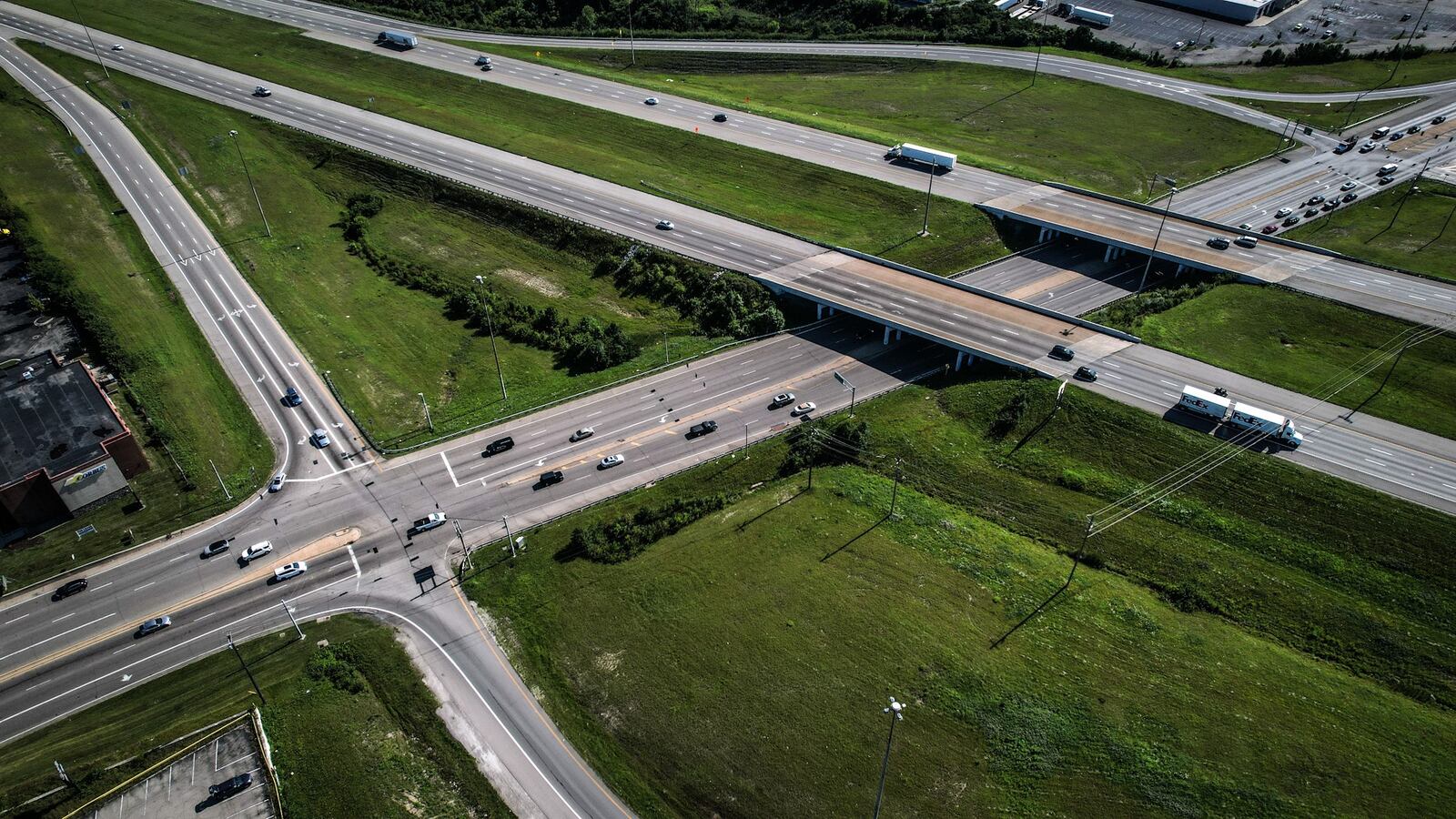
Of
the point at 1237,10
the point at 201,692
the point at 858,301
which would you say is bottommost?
the point at 201,692

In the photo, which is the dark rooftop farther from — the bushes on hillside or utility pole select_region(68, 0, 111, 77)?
utility pole select_region(68, 0, 111, 77)

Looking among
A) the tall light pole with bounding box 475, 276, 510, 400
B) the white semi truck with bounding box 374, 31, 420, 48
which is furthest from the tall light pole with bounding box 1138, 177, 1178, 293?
the white semi truck with bounding box 374, 31, 420, 48

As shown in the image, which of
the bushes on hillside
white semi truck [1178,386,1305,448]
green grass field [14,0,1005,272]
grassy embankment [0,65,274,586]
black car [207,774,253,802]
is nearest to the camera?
black car [207,774,253,802]

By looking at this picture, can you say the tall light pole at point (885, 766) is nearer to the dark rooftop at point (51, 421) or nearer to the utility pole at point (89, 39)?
the dark rooftop at point (51, 421)

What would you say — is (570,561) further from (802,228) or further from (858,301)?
(802,228)

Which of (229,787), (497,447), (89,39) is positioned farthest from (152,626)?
(89,39)

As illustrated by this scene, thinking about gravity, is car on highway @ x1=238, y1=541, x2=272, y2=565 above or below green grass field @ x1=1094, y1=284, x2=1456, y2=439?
below

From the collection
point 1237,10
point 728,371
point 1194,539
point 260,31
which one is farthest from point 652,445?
point 1237,10
